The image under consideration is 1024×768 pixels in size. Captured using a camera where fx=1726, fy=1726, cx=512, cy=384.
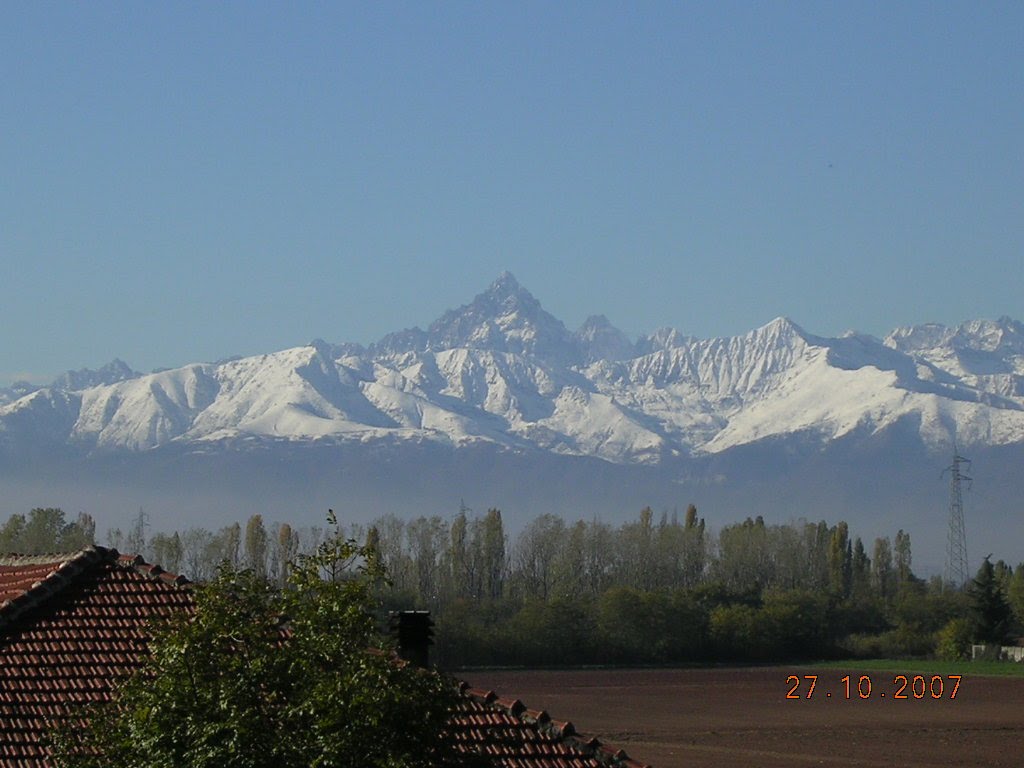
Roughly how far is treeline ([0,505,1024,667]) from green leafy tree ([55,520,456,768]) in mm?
34250

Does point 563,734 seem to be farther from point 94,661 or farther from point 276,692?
point 276,692

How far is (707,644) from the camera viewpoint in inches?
4060

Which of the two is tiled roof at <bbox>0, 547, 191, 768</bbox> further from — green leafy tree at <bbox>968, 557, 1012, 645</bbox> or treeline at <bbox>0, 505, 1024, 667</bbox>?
green leafy tree at <bbox>968, 557, 1012, 645</bbox>

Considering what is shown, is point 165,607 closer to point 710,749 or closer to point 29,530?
point 710,749

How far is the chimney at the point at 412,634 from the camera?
2403 centimetres

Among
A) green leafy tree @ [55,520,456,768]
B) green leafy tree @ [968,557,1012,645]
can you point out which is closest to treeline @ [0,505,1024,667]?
green leafy tree @ [968,557,1012,645]

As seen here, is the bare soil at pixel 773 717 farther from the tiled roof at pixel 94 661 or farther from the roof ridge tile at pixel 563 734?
the tiled roof at pixel 94 661

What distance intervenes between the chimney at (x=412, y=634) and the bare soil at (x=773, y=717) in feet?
81.2

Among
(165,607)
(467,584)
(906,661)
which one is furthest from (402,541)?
(165,607)

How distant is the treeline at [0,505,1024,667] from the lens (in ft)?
329

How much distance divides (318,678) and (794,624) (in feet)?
300

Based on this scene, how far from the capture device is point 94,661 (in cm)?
2284
